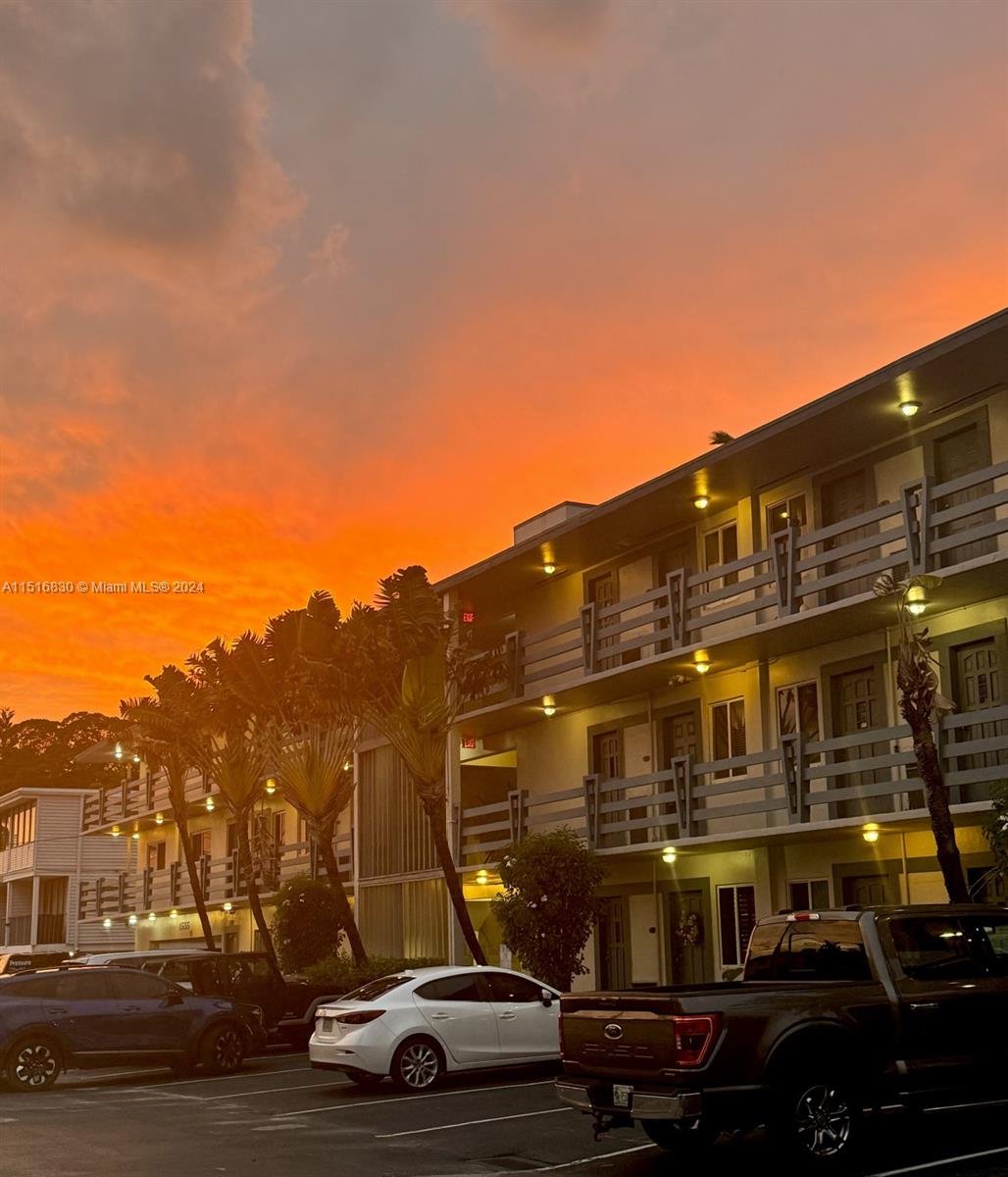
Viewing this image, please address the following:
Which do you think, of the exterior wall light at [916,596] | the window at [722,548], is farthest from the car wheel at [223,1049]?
the exterior wall light at [916,596]

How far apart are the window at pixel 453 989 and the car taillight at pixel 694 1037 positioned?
26.5 feet

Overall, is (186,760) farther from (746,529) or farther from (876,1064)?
(876,1064)

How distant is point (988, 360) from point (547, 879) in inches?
443

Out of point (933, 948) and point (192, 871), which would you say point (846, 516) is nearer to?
point (933, 948)

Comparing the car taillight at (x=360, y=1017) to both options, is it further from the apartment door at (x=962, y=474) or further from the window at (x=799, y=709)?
the apartment door at (x=962, y=474)

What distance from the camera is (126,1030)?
70.7 ft

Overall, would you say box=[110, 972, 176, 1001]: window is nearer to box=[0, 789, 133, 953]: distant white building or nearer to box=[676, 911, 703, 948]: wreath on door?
box=[676, 911, 703, 948]: wreath on door

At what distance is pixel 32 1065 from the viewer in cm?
2075

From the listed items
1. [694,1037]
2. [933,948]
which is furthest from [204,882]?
[694,1037]

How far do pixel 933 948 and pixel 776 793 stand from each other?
12492mm

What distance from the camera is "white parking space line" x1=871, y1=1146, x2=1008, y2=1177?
36.7 feet

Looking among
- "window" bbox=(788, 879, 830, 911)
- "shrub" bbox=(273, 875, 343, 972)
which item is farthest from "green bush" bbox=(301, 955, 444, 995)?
"window" bbox=(788, 879, 830, 911)

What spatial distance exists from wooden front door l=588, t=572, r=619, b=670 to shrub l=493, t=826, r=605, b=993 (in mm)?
3959

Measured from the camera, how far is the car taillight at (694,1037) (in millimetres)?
10828
